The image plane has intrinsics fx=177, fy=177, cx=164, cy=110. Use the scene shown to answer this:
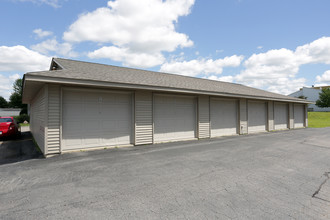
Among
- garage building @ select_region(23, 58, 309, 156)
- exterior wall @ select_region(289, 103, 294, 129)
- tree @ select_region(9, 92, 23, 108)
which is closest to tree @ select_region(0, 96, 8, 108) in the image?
tree @ select_region(9, 92, 23, 108)

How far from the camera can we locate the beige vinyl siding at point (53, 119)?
20.3 ft

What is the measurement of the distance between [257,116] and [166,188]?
12.5 metres

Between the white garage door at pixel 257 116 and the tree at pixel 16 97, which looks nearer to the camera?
the white garage door at pixel 257 116

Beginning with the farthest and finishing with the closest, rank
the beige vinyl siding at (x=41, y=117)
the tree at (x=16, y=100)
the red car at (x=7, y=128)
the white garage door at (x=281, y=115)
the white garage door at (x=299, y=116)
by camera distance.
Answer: the tree at (x=16, y=100)
the white garage door at (x=299, y=116)
the white garage door at (x=281, y=115)
the red car at (x=7, y=128)
the beige vinyl siding at (x=41, y=117)

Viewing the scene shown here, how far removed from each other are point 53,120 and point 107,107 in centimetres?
199

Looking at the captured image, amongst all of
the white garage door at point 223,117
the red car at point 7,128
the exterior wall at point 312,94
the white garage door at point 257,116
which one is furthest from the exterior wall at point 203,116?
the exterior wall at point 312,94

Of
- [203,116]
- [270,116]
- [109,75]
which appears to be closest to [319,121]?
[270,116]

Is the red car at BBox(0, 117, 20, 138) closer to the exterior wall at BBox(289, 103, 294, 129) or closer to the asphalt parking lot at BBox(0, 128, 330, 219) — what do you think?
the asphalt parking lot at BBox(0, 128, 330, 219)

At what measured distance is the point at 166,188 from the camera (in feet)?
11.9

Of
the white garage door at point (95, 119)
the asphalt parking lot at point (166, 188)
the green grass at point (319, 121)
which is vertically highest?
the white garage door at point (95, 119)

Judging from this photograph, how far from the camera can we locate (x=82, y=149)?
6.91 metres

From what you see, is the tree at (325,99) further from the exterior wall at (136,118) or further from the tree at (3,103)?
the tree at (3,103)

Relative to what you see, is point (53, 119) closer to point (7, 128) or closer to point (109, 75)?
point (109, 75)

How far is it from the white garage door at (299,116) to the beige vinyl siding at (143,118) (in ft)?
54.2
